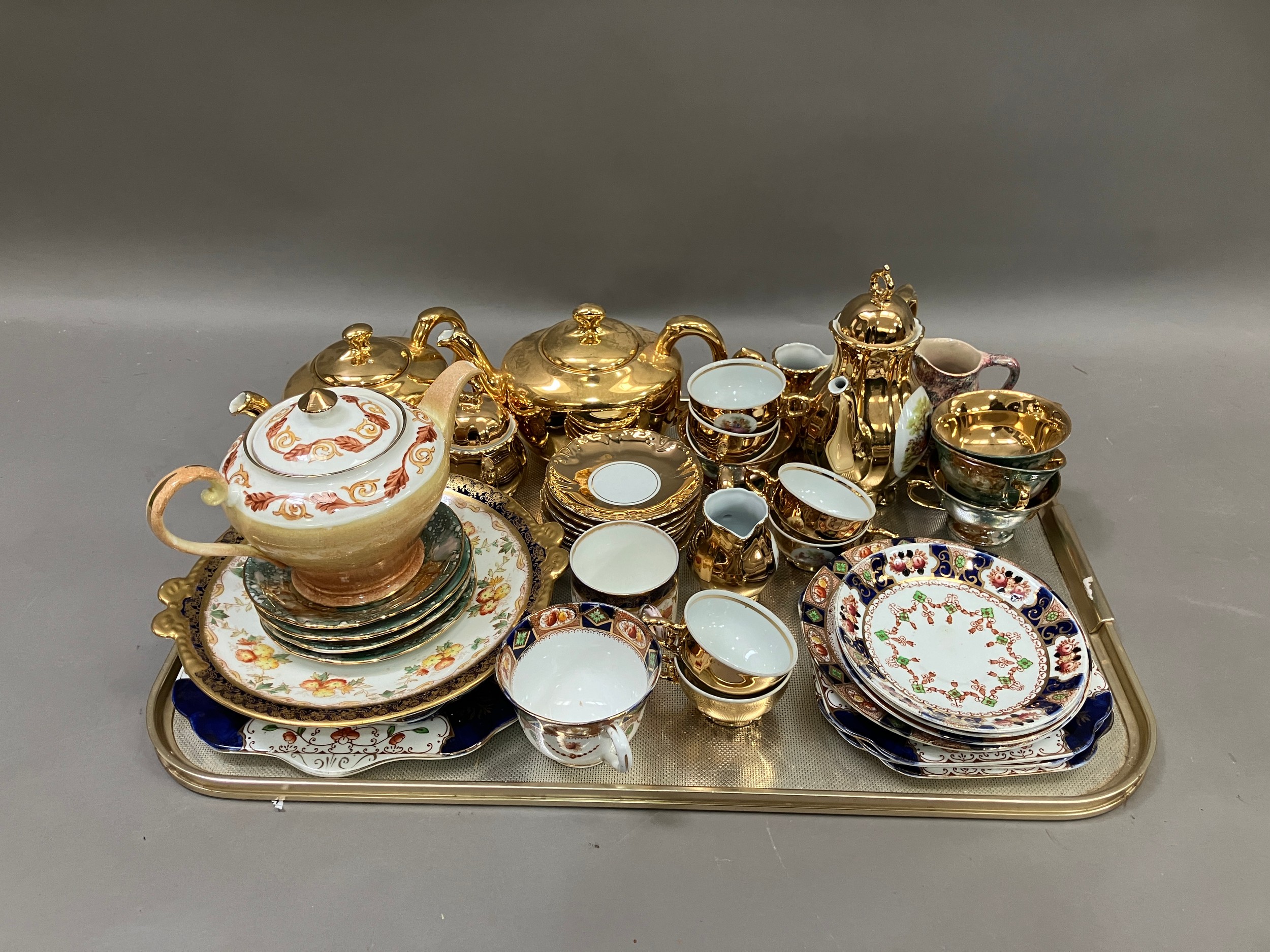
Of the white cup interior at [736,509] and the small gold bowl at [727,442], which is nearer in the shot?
the white cup interior at [736,509]

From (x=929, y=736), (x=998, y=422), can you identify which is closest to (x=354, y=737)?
(x=929, y=736)

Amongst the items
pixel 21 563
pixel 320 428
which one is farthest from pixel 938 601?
pixel 21 563

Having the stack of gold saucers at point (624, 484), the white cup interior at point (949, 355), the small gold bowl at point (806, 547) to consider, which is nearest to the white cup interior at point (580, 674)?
the stack of gold saucers at point (624, 484)

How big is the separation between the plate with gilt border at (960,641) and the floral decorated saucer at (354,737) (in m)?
0.52

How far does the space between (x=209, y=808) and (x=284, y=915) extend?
21 centimetres

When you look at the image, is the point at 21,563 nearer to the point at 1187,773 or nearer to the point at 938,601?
the point at 938,601

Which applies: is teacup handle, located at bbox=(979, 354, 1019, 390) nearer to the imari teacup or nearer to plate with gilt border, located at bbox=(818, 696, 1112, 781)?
plate with gilt border, located at bbox=(818, 696, 1112, 781)

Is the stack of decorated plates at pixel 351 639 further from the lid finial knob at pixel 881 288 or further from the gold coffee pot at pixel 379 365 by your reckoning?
the lid finial knob at pixel 881 288

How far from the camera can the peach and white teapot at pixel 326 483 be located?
943mm

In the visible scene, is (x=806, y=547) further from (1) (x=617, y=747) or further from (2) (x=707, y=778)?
(1) (x=617, y=747)

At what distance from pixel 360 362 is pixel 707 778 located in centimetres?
97

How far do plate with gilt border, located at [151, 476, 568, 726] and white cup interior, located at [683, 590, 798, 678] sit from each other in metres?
0.22

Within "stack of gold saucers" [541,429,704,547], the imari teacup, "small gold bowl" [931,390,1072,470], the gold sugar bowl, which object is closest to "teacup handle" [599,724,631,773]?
the imari teacup

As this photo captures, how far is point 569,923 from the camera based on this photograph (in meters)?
1.00
